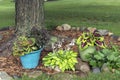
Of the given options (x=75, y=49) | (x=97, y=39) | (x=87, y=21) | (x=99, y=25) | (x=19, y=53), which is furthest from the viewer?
(x=87, y=21)

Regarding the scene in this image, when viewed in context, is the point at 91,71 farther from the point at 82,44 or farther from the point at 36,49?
the point at 36,49

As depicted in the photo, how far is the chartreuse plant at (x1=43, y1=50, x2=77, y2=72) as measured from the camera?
19.7 feet

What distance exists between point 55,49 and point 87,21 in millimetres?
5032

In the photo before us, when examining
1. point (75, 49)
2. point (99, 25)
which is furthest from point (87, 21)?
point (75, 49)

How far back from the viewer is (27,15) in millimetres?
7055

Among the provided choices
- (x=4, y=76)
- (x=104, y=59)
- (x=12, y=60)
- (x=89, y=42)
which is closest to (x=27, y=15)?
(x=12, y=60)

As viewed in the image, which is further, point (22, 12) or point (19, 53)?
point (22, 12)

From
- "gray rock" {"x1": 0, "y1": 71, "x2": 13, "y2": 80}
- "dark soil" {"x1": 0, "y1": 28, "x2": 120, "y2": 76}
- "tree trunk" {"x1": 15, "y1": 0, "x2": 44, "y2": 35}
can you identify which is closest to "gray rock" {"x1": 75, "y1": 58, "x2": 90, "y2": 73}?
"dark soil" {"x1": 0, "y1": 28, "x2": 120, "y2": 76}

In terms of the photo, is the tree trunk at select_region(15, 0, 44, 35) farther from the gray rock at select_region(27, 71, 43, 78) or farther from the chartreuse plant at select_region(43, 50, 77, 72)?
the gray rock at select_region(27, 71, 43, 78)

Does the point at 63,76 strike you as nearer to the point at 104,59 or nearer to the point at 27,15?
the point at 104,59

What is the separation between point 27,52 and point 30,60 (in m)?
0.18

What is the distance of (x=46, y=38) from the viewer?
7090mm

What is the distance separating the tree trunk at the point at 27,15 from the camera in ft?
23.1

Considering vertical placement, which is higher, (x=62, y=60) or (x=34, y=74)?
(x=62, y=60)
